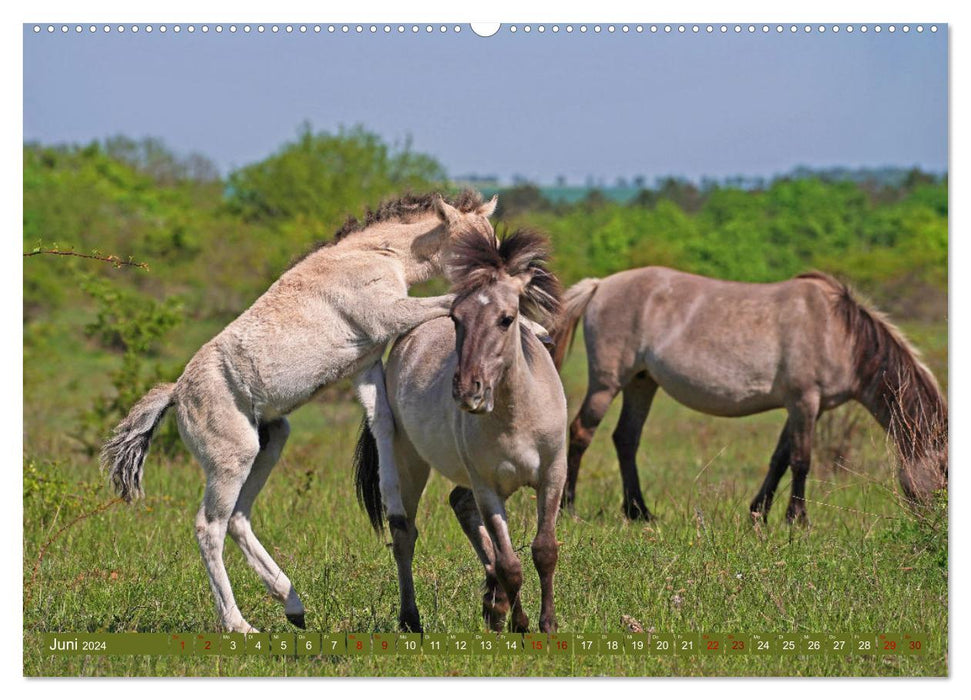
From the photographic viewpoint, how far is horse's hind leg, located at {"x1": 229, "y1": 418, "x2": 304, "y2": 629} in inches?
220

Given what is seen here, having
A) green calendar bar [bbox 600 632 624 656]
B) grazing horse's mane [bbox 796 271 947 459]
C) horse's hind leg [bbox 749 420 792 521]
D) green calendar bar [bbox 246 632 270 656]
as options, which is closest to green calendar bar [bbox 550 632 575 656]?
green calendar bar [bbox 600 632 624 656]

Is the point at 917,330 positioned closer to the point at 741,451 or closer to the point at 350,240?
the point at 741,451

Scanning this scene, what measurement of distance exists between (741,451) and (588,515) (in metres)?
4.55

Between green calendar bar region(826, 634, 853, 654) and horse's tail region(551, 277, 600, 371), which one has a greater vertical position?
green calendar bar region(826, 634, 853, 654)

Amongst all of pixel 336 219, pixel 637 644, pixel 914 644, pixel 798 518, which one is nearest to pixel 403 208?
pixel 637 644

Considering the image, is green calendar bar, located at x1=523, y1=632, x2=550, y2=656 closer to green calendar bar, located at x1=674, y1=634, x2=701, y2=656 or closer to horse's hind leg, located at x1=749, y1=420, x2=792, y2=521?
green calendar bar, located at x1=674, y1=634, x2=701, y2=656

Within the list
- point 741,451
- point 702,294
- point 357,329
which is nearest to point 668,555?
point 357,329

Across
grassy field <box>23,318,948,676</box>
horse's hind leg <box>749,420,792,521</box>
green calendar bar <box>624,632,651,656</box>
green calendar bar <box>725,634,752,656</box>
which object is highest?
green calendar bar <box>725,634,752,656</box>

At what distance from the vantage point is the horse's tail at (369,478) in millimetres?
6480

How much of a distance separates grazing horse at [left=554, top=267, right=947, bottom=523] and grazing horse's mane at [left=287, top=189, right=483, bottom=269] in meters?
3.50

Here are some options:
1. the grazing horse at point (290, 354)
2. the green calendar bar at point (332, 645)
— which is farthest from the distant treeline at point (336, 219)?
the green calendar bar at point (332, 645)

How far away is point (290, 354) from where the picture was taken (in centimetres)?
536

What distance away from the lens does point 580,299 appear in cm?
979

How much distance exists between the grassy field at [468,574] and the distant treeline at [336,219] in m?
6.58
